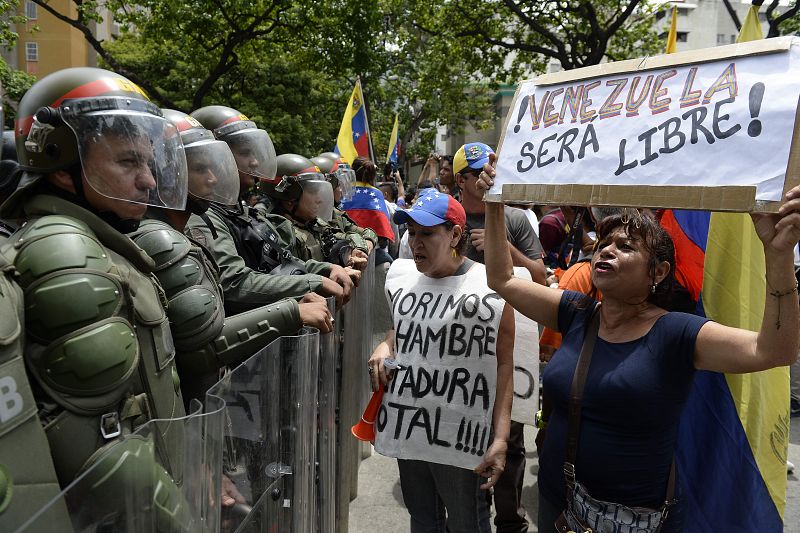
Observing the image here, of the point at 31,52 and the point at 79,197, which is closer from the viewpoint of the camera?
the point at 79,197

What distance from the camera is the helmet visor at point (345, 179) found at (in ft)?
23.1

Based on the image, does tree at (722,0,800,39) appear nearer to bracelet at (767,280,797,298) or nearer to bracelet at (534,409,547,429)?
bracelet at (534,409,547,429)

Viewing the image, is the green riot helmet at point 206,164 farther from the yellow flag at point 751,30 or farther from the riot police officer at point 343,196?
the riot police officer at point 343,196

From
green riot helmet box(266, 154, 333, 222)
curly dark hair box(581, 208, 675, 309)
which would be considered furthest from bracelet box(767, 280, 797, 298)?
green riot helmet box(266, 154, 333, 222)

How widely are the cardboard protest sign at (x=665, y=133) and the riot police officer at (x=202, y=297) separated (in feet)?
3.25

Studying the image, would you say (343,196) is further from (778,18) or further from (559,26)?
(559,26)

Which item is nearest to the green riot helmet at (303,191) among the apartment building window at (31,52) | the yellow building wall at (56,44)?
the yellow building wall at (56,44)

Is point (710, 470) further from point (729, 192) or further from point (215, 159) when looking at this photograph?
point (215, 159)

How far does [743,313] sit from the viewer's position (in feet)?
8.85

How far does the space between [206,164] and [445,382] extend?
1.44 metres

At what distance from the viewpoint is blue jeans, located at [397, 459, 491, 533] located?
282 cm

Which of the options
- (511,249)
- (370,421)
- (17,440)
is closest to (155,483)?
(17,440)

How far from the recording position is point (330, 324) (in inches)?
115

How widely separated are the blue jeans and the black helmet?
272 centimetres
